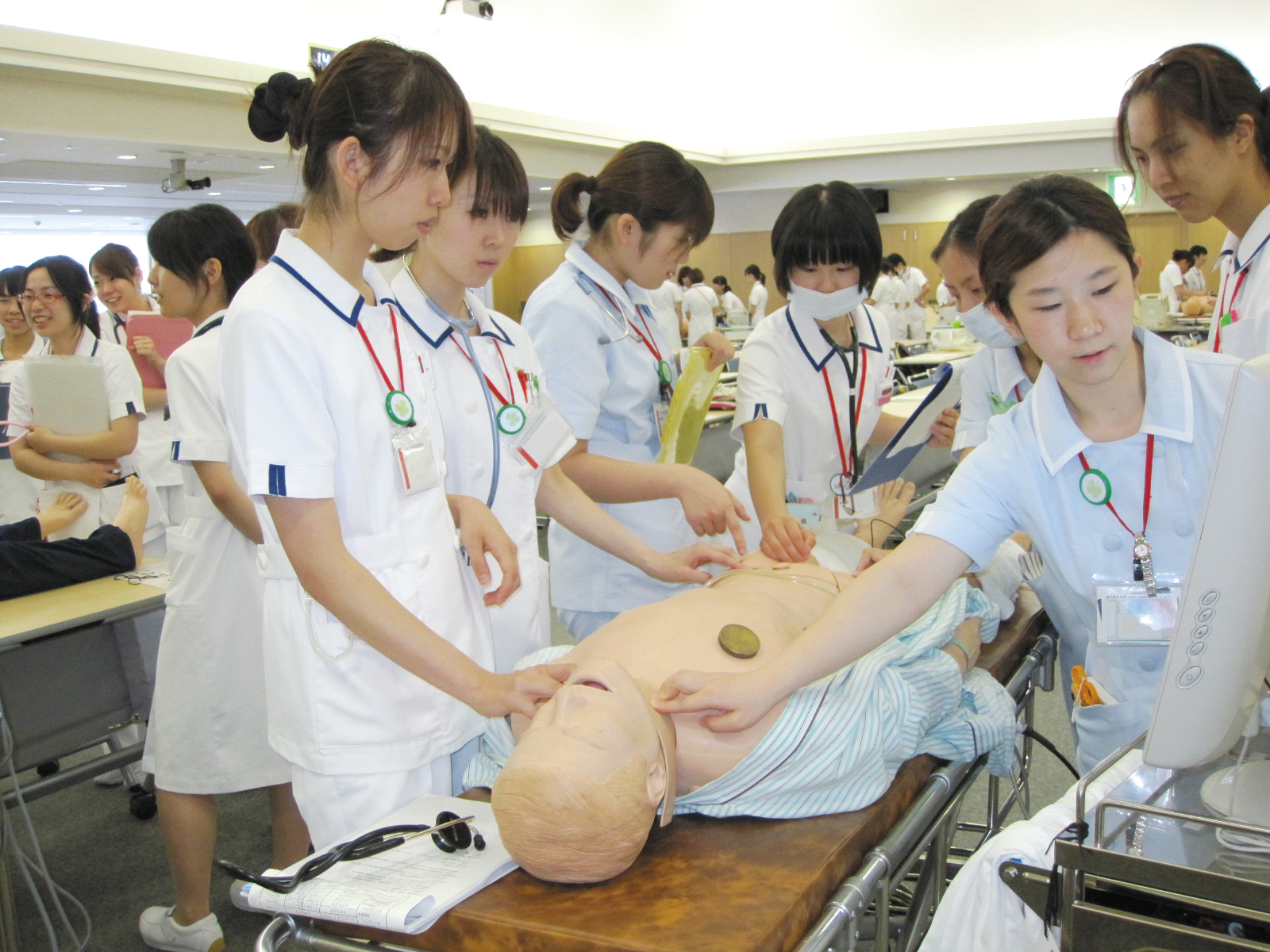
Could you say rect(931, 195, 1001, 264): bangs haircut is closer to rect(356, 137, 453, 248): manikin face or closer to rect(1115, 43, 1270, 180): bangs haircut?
rect(1115, 43, 1270, 180): bangs haircut

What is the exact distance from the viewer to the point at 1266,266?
195 centimetres

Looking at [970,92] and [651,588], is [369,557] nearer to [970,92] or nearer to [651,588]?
[651,588]

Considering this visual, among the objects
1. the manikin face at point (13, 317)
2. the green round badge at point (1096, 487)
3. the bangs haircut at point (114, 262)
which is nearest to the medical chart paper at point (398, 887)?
the green round badge at point (1096, 487)

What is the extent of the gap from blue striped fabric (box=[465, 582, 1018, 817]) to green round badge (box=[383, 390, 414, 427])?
46 centimetres

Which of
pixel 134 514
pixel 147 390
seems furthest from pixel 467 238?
pixel 147 390

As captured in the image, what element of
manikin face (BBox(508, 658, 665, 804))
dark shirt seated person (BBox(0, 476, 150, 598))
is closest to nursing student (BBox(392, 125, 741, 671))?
manikin face (BBox(508, 658, 665, 804))

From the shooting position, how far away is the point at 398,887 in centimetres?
111

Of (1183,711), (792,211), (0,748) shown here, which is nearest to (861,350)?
(792,211)

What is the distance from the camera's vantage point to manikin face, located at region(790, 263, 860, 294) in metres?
2.35

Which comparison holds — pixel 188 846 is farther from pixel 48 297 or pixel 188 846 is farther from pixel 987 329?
pixel 48 297

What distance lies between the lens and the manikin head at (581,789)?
1.09 meters

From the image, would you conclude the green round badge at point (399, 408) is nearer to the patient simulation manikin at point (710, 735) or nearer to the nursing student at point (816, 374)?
the patient simulation manikin at point (710, 735)

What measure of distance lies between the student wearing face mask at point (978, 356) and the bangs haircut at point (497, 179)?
1.01 m

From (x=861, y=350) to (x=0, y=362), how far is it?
11.1 ft
